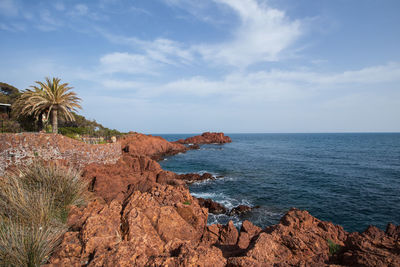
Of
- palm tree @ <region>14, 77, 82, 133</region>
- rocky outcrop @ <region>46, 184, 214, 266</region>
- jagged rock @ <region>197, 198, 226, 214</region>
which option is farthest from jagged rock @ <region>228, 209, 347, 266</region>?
palm tree @ <region>14, 77, 82, 133</region>

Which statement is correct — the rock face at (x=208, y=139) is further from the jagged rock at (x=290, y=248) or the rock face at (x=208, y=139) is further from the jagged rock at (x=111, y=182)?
the jagged rock at (x=290, y=248)

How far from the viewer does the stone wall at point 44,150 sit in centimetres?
1339

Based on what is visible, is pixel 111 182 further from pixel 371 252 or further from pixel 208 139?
pixel 208 139

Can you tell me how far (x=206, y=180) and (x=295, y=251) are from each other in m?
18.9

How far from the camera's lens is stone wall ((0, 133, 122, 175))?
43.9ft

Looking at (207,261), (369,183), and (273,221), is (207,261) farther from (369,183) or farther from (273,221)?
(369,183)

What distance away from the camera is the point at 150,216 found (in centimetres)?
652

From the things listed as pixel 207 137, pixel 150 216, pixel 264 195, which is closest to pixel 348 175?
pixel 264 195

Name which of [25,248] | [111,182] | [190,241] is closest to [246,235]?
[190,241]

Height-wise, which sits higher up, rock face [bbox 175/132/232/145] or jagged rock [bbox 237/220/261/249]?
rock face [bbox 175/132/232/145]

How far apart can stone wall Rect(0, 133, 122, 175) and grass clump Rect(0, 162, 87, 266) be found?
6.75 metres

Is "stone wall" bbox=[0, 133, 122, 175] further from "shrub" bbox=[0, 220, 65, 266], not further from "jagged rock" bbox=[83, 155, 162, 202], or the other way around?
"shrub" bbox=[0, 220, 65, 266]

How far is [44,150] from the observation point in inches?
586

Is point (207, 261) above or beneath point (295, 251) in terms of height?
above
